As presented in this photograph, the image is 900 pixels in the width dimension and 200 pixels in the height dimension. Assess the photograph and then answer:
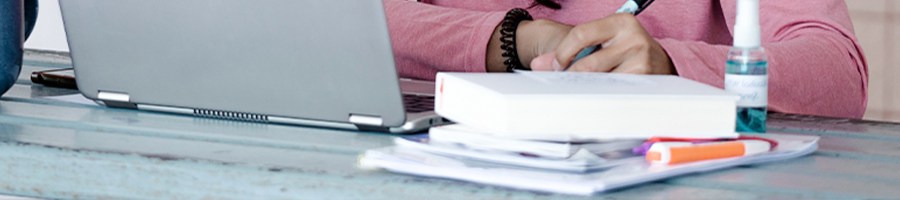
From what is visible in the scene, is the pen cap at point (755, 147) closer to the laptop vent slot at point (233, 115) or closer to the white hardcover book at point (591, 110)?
the white hardcover book at point (591, 110)

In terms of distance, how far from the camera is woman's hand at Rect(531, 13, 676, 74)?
684 millimetres

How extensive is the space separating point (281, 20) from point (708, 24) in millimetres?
833

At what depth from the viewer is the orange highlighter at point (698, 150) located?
17.8 inches

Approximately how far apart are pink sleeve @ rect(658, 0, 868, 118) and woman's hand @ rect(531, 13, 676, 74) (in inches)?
1.4

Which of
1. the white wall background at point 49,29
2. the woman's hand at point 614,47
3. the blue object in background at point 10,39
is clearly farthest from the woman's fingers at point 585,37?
the white wall background at point 49,29

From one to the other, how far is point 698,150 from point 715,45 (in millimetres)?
418

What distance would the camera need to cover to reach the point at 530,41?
86cm

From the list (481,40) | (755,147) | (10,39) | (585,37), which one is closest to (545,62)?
(585,37)

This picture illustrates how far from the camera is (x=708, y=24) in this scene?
1.20 metres

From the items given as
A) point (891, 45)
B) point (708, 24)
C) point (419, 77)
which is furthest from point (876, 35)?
point (419, 77)

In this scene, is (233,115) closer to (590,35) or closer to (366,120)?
(366,120)

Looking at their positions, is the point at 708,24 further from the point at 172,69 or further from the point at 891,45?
the point at 891,45

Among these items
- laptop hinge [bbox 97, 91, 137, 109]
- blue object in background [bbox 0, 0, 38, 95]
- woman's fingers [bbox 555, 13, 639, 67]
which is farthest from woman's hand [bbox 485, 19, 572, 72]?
blue object in background [bbox 0, 0, 38, 95]

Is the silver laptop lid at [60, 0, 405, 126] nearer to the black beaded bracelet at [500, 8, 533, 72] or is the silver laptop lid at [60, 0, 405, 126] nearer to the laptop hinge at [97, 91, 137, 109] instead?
the laptop hinge at [97, 91, 137, 109]
